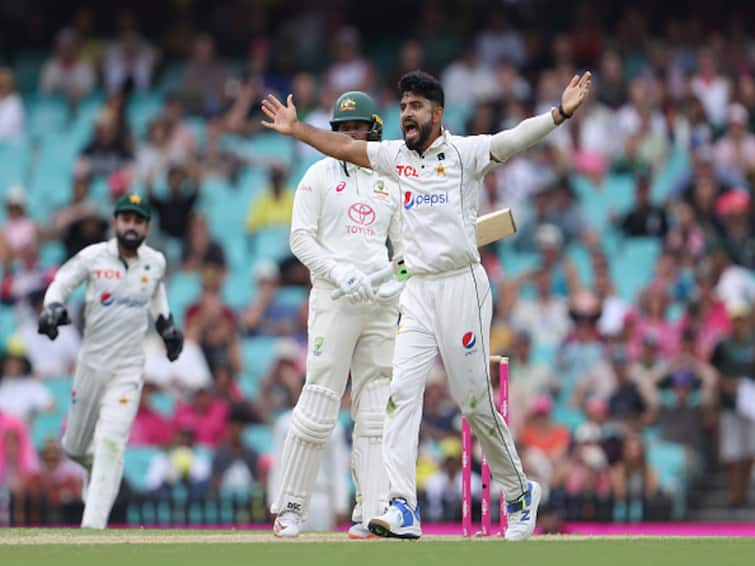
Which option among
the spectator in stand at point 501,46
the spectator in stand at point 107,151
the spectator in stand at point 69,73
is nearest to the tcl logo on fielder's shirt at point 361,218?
the spectator in stand at point 107,151

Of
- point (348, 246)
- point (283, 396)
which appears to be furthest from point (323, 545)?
point (283, 396)

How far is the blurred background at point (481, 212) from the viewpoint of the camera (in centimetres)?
1684

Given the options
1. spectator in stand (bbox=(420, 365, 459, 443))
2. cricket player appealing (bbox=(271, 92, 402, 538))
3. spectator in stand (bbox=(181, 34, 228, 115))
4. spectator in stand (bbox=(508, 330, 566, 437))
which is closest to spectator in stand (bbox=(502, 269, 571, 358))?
spectator in stand (bbox=(508, 330, 566, 437))

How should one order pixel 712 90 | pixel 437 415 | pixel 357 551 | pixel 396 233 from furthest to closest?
1. pixel 712 90
2. pixel 437 415
3. pixel 396 233
4. pixel 357 551

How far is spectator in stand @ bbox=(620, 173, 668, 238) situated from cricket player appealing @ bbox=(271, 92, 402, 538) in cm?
949

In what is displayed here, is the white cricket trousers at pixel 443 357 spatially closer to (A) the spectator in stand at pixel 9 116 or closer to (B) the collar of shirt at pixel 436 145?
(B) the collar of shirt at pixel 436 145

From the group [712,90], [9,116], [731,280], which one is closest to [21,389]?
[9,116]

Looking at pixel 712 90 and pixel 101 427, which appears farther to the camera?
pixel 712 90

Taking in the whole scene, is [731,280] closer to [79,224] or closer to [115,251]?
[79,224]

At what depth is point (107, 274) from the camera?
12953 millimetres

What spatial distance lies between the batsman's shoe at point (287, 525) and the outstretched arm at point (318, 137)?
2072 mm

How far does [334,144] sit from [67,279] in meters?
3.25

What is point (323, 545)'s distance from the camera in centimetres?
972

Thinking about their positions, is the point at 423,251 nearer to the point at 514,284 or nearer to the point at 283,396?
the point at 283,396
